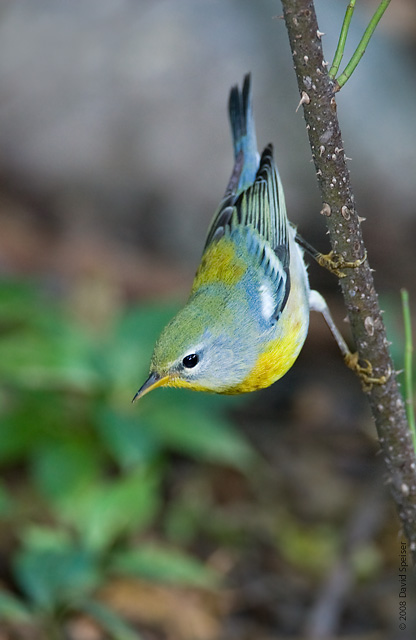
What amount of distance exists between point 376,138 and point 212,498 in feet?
14.5

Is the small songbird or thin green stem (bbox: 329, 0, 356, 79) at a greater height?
thin green stem (bbox: 329, 0, 356, 79)

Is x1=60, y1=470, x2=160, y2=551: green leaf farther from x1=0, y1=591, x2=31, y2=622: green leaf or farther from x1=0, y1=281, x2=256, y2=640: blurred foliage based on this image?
x1=0, y1=591, x2=31, y2=622: green leaf

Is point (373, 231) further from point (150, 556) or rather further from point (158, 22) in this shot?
point (150, 556)

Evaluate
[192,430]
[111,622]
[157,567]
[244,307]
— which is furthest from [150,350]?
[244,307]

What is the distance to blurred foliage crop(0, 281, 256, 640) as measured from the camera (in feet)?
15.4

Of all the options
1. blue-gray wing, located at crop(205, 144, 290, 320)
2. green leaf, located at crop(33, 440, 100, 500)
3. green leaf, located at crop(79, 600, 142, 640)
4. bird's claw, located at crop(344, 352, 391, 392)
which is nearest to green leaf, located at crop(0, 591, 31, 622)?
green leaf, located at crop(79, 600, 142, 640)

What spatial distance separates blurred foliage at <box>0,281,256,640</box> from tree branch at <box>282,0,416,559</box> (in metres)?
1.79

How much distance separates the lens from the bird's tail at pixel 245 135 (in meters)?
4.14

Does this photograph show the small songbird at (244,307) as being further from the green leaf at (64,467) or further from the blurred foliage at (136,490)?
the green leaf at (64,467)

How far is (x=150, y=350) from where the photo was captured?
18.4 ft

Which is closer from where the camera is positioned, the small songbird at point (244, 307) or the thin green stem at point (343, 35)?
the thin green stem at point (343, 35)

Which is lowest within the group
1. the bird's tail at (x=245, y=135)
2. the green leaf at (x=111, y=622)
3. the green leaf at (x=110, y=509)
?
the green leaf at (x=111, y=622)

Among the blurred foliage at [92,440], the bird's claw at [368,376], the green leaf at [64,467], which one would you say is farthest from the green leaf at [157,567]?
the bird's claw at [368,376]

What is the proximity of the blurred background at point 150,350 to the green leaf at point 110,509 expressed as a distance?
0.05ft
